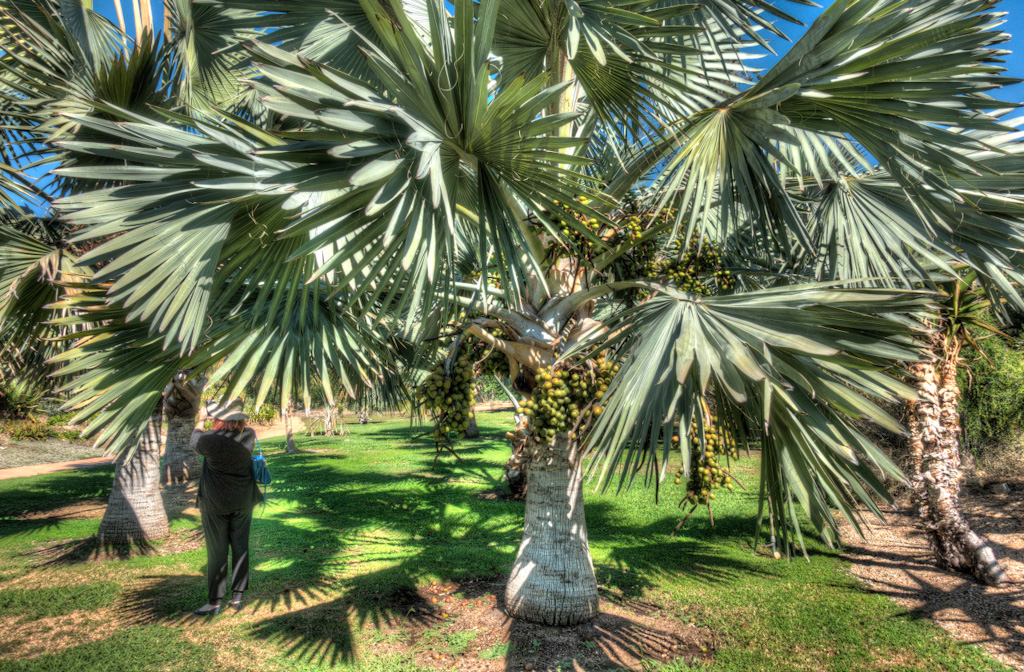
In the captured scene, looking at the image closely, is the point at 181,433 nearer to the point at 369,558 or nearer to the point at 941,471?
the point at 369,558

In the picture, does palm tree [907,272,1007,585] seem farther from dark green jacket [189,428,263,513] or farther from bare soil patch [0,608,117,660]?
bare soil patch [0,608,117,660]

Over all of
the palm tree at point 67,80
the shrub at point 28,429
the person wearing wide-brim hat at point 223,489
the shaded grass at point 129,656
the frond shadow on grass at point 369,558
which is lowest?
the frond shadow on grass at point 369,558

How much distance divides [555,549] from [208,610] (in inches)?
117

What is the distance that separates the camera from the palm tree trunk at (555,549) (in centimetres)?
424

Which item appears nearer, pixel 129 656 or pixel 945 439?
pixel 129 656

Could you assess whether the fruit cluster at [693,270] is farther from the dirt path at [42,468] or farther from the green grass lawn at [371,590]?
the dirt path at [42,468]

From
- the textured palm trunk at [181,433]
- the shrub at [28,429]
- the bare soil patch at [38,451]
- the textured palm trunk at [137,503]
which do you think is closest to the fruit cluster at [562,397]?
the textured palm trunk at [137,503]

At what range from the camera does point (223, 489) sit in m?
4.38

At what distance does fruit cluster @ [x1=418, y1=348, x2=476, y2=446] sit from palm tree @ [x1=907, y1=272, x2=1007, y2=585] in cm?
467

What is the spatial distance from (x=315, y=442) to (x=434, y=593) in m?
17.1

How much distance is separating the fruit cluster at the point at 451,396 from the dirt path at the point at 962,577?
8.54 feet

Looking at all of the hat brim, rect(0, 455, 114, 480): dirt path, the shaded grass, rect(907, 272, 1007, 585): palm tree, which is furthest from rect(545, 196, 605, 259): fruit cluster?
rect(0, 455, 114, 480): dirt path

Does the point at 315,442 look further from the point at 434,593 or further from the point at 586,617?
the point at 586,617

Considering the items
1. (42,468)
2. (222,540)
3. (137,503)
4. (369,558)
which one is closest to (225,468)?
(222,540)
